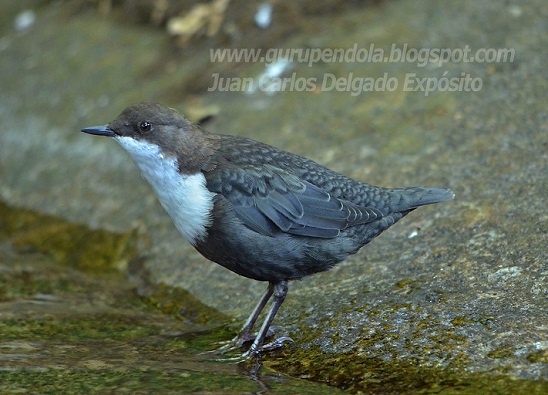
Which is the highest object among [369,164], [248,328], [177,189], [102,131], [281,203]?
[369,164]

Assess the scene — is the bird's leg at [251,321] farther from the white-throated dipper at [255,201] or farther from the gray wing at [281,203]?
the gray wing at [281,203]

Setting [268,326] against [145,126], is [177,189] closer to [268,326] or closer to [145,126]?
[145,126]

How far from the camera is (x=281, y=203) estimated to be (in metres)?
4.07

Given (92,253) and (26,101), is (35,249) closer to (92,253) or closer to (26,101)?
(92,253)

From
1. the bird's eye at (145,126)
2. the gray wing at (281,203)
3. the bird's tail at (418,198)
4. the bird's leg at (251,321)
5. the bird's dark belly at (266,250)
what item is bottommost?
the bird's leg at (251,321)

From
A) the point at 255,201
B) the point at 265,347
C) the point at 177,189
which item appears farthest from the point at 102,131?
the point at 265,347

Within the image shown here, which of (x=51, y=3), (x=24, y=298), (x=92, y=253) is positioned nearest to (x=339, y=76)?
(x=92, y=253)

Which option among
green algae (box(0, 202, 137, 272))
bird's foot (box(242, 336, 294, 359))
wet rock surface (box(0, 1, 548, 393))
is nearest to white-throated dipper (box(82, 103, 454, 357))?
bird's foot (box(242, 336, 294, 359))

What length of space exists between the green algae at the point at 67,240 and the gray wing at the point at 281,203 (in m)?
1.65

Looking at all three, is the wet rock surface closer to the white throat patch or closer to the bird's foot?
the bird's foot

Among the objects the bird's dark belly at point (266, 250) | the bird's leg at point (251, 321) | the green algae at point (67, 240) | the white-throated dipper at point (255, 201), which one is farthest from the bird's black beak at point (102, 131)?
the green algae at point (67, 240)

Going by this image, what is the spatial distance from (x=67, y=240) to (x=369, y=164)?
239cm

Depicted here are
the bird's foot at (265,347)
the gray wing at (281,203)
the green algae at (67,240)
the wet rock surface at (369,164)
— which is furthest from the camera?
the green algae at (67,240)

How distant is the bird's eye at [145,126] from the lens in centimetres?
425
